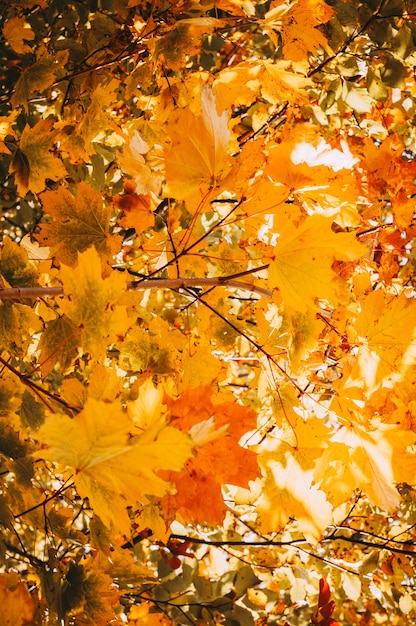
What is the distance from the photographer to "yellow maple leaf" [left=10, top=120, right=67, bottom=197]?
125 centimetres

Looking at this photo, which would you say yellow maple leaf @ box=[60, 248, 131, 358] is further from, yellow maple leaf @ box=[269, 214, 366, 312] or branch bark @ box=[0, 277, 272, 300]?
yellow maple leaf @ box=[269, 214, 366, 312]

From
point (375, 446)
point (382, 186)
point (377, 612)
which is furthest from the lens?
point (377, 612)

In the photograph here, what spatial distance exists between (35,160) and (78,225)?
0.37 m

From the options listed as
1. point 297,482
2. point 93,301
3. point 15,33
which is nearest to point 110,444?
point 93,301

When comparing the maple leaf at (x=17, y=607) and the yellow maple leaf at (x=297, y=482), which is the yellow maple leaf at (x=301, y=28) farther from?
the maple leaf at (x=17, y=607)

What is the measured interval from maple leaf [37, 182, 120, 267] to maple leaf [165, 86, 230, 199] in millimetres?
205

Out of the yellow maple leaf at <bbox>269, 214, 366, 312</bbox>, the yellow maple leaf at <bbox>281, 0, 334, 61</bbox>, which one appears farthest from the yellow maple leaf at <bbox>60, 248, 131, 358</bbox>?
the yellow maple leaf at <bbox>281, 0, 334, 61</bbox>

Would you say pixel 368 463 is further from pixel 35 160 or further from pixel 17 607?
pixel 35 160

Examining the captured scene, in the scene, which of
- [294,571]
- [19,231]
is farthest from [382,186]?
[19,231]

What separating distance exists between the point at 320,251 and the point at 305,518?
24.6 inches

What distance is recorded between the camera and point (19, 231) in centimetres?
335

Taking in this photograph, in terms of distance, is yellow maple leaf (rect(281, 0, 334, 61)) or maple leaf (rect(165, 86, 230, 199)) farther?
yellow maple leaf (rect(281, 0, 334, 61))

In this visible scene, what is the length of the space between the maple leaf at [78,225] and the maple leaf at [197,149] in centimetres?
21

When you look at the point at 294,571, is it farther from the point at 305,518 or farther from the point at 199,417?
the point at 199,417
